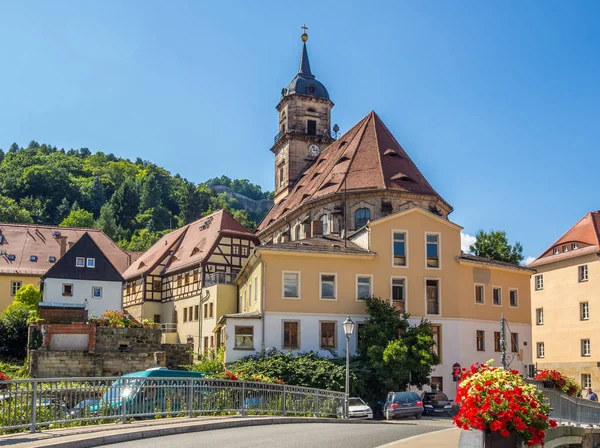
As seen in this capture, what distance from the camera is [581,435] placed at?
2428 cm

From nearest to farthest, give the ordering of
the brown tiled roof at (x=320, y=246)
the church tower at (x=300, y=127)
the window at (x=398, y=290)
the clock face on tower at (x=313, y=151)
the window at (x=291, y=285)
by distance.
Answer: the window at (x=291, y=285) → the brown tiled roof at (x=320, y=246) → the window at (x=398, y=290) → the church tower at (x=300, y=127) → the clock face on tower at (x=313, y=151)

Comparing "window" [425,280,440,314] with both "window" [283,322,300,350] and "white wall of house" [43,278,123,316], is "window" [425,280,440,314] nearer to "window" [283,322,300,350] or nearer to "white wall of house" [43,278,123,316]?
"window" [283,322,300,350]

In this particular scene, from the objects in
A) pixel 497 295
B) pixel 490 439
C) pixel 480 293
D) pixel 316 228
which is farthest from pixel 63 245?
pixel 490 439

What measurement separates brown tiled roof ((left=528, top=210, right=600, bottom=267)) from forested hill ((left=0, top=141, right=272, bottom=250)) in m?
72.4

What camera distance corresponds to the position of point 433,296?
41938 millimetres

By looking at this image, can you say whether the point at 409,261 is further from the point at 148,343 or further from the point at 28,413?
the point at 28,413

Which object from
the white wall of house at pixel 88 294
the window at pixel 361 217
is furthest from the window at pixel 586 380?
the white wall of house at pixel 88 294

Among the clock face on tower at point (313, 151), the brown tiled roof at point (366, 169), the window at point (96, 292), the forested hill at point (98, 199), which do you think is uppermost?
the forested hill at point (98, 199)

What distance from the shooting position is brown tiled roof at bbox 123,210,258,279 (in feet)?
190

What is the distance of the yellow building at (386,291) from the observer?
38938 mm

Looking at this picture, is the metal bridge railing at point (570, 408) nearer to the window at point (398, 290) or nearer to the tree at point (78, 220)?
the window at point (398, 290)

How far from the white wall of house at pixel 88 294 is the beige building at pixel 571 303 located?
30882 mm

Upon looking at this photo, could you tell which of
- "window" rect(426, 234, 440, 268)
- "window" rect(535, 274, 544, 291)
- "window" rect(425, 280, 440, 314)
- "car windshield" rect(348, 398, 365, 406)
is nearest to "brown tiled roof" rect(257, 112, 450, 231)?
"window" rect(426, 234, 440, 268)

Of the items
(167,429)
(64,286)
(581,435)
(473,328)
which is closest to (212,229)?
(64,286)
